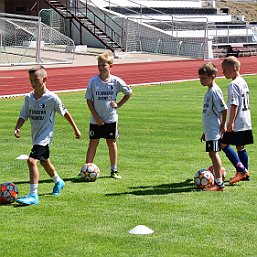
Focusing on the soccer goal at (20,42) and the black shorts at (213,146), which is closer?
the black shorts at (213,146)

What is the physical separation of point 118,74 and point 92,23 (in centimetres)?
1603

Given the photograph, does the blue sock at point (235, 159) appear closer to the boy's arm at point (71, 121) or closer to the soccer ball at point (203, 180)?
the soccer ball at point (203, 180)

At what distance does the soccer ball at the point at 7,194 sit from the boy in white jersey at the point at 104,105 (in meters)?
2.00

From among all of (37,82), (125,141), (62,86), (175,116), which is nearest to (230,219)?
(37,82)

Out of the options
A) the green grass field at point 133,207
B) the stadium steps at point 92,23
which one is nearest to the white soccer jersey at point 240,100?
the green grass field at point 133,207

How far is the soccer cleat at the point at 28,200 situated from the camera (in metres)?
9.33

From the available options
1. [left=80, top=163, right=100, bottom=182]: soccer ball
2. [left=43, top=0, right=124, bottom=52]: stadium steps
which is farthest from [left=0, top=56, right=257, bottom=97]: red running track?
[left=80, top=163, right=100, bottom=182]: soccer ball

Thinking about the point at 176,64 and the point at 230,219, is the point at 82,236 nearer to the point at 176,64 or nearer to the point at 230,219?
the point at 230,219

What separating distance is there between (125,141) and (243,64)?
86.7 ft

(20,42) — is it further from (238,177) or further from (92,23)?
(238,177)

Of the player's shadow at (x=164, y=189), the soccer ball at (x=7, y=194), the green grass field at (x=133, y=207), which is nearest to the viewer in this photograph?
the green grass field at (x=133, y=207)

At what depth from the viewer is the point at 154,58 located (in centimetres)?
4388

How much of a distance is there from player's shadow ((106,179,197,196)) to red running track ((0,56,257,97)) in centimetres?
1427

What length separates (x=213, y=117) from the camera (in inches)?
405
